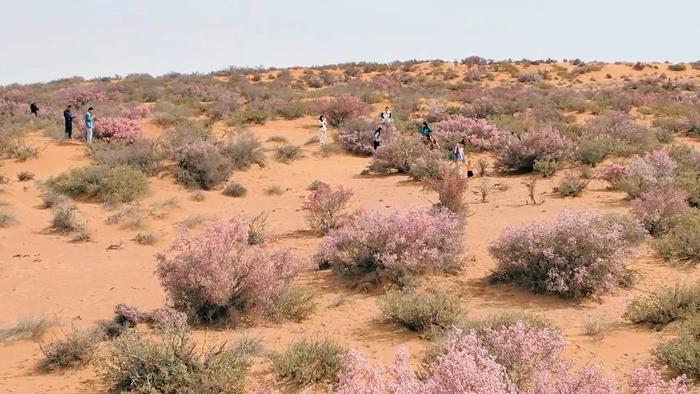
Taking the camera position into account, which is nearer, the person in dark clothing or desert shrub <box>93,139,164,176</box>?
desert shrub <box>93,139,164,176</box>

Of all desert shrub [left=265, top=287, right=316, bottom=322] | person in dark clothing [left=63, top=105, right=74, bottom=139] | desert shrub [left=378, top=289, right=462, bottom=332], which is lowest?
desert shrub [left=265, top=287, right=316, bottom=322]

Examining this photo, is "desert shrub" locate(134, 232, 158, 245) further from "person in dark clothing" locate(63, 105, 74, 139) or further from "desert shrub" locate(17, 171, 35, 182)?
"person in dark clothing" locate(63, 105, 74, 139)

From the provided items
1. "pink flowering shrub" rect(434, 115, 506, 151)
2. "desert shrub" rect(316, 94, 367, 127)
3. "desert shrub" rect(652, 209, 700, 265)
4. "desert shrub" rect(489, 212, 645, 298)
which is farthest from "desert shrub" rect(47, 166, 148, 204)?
"desert shrub" rect(316, 94, 367, 127)

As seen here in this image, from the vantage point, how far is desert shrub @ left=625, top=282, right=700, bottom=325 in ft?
25.9

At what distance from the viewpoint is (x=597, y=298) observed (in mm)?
9094

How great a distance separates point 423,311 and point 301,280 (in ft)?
10.3

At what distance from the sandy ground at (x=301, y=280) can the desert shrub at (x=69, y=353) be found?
6.0 inches

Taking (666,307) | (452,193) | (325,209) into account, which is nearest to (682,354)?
(666,307)

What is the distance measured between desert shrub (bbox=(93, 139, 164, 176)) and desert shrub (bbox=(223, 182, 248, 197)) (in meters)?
2.96

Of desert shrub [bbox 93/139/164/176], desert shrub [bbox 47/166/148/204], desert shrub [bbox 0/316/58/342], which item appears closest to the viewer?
desert shrub [bbox 0/316/58/342]

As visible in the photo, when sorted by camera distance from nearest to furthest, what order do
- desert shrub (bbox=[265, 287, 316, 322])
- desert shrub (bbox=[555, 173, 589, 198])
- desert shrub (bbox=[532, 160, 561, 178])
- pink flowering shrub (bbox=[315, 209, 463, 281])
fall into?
desert shrub (bbox=[265, 287, 316, 322]) → pink flowering shrub (bbox=[315, 209, 463, 281]) → desert shrub (bbox=[555, 173, 589, 198]) → desert shrub (bbox=[532, 160, 561, 178])

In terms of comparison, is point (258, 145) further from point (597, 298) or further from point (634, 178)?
point (597, 298)

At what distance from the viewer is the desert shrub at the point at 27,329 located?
26.3 feet

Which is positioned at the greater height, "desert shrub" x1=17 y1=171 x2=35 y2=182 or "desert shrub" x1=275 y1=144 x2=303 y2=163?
"desert shrub" x1=275 y1=144 x2=303 y2=163
